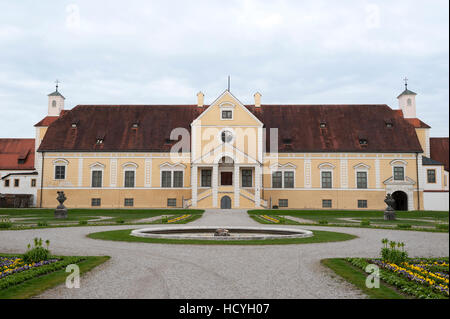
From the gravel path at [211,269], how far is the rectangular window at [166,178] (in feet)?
100

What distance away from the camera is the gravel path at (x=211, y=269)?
8.73 m

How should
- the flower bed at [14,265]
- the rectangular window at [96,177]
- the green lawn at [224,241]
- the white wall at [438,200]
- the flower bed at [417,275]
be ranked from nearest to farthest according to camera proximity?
1. the white wall at [438,200]
2. the flower bed at [417,275]
3. the flower bed at [14,265]
4. the green lawn at [224,241]
5. the rectangular window at [96,177]

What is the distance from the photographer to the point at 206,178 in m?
48.8

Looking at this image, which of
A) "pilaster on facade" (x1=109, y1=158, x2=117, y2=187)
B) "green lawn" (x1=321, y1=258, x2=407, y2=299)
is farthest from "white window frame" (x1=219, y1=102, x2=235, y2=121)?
"green lawn" (x1=321, y1=258, x2=407, y2=299)

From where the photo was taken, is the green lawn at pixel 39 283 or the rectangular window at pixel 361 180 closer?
the green lawn at pixel 39 283

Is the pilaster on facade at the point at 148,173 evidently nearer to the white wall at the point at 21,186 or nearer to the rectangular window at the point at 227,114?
the rectangular window at the point at 227,114

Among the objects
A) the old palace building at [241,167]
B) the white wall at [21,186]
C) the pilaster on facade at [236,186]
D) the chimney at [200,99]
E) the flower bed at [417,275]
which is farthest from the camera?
the chimney at [200,99]

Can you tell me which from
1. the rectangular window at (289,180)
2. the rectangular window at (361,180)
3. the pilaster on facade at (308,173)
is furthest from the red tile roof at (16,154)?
the rectangular window at (361,180)

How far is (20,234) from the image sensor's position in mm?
20469

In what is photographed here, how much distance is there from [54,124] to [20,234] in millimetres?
34964

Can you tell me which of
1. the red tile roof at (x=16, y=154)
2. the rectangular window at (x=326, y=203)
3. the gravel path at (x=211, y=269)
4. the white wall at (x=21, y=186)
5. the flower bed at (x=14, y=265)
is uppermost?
the red tile roof at (x=16, y=154)

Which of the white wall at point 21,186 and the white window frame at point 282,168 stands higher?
the white window frame at point 282,168
